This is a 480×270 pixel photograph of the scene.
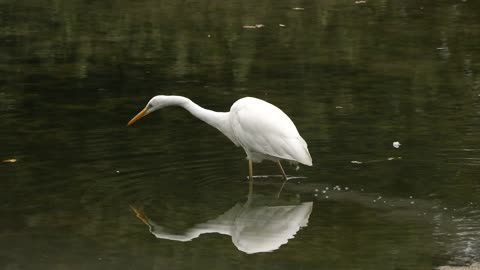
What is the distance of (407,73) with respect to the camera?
1420 cm

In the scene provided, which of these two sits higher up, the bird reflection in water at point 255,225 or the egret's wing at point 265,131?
the egret's wing at point 265,131

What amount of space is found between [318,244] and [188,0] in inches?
516

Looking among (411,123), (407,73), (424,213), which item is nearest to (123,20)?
(407,73)

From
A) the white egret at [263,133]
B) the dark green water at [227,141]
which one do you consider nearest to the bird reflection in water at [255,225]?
the dark green water at [227,141]

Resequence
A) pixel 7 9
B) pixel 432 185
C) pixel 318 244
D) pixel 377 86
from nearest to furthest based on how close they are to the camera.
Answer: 1. pixel 318 244
2. pixel 432 185
3. pixel 377 86
4. pixel 7 9

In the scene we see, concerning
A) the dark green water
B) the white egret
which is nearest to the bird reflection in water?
the dark green water

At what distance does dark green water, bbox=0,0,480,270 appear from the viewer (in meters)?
7.86

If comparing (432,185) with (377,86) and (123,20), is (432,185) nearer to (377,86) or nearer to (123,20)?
(377,86)

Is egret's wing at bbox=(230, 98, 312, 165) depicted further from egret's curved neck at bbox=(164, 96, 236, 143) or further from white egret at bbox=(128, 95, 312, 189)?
egret's curved neck at bbox=(164, 96, 236, 143)

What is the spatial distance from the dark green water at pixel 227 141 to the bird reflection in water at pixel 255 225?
0.04m

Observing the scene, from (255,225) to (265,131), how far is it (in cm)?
137

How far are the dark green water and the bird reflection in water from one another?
0.04 m

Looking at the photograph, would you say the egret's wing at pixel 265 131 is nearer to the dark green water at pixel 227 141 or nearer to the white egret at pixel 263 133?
the white egret at pixel 263 133

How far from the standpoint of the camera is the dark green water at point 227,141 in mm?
7859
